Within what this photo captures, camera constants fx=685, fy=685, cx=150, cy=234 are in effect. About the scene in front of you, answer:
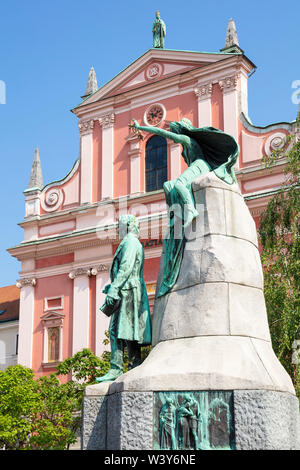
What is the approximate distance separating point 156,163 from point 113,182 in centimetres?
192

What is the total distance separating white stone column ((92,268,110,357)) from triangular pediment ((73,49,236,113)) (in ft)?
23.9

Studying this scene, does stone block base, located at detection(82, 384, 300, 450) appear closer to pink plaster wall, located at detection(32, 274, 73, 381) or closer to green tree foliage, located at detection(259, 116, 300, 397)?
green tree foliage, located at detection(259, 116, 300, 397)

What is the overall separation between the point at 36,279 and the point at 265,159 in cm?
1477

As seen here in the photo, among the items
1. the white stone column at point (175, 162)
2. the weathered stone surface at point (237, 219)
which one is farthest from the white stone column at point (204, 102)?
the weathered stone surface at point (237, 219)

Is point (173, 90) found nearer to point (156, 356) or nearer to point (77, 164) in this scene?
point (77, 164)

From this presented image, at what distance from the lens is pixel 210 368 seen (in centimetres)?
559

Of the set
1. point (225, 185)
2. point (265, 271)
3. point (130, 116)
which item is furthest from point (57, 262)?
point (225, 185)

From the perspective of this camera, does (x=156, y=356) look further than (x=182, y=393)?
Yes

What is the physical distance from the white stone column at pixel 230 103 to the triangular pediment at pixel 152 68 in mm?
→ 891

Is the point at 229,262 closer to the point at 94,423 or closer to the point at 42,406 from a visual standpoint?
the point at 94,423

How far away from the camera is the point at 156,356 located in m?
5.99

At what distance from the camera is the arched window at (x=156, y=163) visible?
81.6 feet

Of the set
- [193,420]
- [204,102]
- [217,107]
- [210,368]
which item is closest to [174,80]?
[204,102]

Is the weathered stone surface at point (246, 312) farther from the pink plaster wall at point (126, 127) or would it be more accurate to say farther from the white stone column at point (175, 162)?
the pink plaster wall at point (126, 127)
